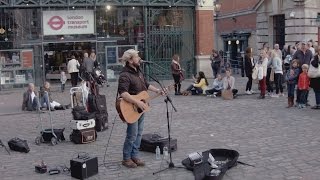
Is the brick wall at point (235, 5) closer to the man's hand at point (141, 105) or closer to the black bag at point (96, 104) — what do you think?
the black bag at point (96, 104)

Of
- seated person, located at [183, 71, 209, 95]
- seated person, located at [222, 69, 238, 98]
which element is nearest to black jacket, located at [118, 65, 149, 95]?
seated person, located at [222, 69, 238, 98]

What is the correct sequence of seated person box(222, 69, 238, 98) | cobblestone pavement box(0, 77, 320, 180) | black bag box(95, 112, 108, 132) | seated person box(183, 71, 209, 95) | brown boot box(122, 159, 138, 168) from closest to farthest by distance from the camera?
1. cobblestone pavement box(0, 77, 320, 180)
2. brown boot box(122, 159, 138, 168)
3. black bag box(95, 112, 108, 132)
4. seated person box(222, 69, 238, 98)
5. seated person box(183, 71, 209, 95)

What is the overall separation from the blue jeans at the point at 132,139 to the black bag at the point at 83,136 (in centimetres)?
236

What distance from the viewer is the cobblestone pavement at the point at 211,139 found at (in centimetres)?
834

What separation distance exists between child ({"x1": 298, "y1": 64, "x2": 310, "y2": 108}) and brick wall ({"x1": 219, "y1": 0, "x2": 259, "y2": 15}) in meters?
20.5

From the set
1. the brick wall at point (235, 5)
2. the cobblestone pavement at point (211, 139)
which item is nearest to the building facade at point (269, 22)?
the brick wall at point (235, 5)

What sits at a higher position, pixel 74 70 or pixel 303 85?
pixel 74 70

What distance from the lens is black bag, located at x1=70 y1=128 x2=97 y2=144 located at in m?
10.8

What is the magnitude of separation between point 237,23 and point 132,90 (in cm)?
3124

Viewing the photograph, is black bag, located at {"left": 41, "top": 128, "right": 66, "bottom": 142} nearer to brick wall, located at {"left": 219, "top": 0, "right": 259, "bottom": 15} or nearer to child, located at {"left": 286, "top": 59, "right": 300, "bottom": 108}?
child, located at {"left": 286, "top": 59, "right": 300, "bottom": 108}

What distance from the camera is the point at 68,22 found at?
83.7 feet

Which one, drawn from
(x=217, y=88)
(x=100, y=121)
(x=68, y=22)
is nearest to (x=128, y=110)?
(x=100, y=121)

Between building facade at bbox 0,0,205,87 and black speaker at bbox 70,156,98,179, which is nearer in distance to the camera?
black speaker at bbox 70,156,98,179

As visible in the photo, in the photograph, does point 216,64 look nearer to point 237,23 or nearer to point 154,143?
point 237,23
